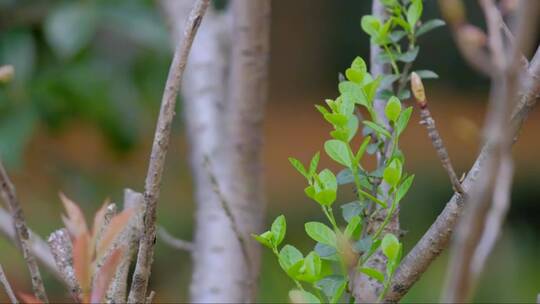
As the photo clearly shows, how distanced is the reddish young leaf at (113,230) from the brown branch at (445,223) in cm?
20

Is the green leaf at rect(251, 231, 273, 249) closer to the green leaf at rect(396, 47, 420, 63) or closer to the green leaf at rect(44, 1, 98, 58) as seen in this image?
the green leaf at rect(396, 47, 420, 63)

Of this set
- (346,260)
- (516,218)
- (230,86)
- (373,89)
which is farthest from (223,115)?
(516,218)

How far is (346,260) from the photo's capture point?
0.54m

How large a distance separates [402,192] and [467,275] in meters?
0.23

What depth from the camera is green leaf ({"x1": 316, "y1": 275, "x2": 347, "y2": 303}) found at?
0.59 meters

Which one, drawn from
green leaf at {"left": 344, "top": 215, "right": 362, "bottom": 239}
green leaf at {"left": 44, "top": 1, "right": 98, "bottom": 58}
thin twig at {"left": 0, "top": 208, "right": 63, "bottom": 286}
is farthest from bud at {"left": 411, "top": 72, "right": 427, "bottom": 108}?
green leaf at {"left": 44, "top": 1, "right": 98, "bottom": 58}

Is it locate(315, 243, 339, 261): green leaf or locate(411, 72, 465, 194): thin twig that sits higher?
locate(411, 72, 465, 194): thin twig

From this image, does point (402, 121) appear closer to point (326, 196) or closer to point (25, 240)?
point (326, 196)

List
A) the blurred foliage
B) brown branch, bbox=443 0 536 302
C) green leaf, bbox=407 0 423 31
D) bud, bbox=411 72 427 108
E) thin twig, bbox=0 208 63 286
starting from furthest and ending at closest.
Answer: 1. the blurred foliage
2. thin twig, bbox=0 208 63 286
3. green leaf, bbox=407 0 423 31
4. bud, bbox=411 72 427 108
5. brown branch, bbox=443 0 536 302

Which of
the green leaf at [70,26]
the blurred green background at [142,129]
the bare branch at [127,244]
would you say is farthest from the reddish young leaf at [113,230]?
the green leaf at [70,26]

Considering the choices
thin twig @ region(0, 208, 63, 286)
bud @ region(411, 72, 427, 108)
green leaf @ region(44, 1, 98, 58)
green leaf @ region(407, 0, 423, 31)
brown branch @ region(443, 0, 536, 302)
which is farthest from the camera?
green leaf @ region(44, 1, 98, 58)

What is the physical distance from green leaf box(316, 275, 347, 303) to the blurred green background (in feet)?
0.44

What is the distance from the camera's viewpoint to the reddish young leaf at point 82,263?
0.55 meters

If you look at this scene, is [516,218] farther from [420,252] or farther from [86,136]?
[420,252]
